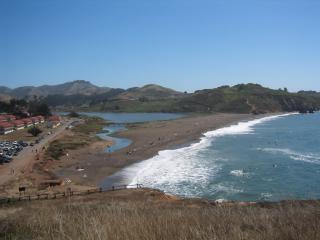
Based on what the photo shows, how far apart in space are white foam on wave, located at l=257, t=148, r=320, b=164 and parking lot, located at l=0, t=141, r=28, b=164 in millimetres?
38215

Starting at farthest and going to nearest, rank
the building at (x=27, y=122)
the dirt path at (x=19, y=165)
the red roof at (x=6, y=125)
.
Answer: the building at (x=27, y=122)
the red roof at (x=6, y=125)
the dirt path at (x=19, y=165)

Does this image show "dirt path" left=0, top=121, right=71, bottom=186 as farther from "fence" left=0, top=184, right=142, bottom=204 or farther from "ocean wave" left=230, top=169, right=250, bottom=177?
"ocean wave" left=230, top=169, right=250, bottom=177

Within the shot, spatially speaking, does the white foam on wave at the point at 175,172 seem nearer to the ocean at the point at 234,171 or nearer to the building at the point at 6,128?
the ocean at the point at 234,171

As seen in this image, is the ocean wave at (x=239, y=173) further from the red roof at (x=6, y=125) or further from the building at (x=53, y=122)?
the building at (x=53, y=122)

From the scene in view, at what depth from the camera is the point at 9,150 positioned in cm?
6344

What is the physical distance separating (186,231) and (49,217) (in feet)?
11.1

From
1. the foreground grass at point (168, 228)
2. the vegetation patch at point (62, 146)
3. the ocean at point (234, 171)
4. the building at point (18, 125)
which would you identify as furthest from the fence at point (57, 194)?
the building at point (18, 125)

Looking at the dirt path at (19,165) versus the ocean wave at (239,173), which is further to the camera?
the ocean wave at (239,173)

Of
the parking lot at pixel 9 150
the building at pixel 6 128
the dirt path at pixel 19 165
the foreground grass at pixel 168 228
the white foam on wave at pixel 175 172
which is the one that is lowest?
the white foam on wave at pixel 175 172

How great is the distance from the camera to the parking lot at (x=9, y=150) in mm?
56250

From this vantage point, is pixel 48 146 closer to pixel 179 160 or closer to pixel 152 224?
pixel 179 160

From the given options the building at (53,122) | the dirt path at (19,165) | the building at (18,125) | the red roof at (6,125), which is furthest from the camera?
the building at (53,122)

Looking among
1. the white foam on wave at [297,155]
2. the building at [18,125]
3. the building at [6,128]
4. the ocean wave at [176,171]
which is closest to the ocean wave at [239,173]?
the ocean wave at [176,171]

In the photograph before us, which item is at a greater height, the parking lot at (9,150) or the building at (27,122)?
the building at (27,122)
